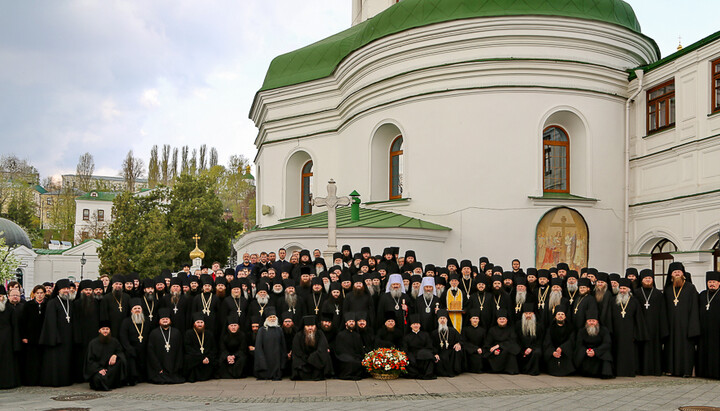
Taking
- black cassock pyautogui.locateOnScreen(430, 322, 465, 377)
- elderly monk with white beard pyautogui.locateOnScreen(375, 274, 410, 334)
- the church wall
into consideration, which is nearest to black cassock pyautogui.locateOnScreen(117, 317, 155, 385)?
elderly monk with white beard pyautogui.locateOnScreen(375, 274, 410, 334)

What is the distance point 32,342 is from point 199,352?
7.80 ft

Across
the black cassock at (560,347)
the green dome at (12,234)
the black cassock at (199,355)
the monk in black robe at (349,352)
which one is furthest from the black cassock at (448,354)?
the green dome at (12,234)

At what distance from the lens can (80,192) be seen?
269ft

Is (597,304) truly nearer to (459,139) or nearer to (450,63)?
(459,139)

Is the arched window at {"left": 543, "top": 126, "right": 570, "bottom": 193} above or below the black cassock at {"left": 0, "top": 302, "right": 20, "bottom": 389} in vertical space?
above

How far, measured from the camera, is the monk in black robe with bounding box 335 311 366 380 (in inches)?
404

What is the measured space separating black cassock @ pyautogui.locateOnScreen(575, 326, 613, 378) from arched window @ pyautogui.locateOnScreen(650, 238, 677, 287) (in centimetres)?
670

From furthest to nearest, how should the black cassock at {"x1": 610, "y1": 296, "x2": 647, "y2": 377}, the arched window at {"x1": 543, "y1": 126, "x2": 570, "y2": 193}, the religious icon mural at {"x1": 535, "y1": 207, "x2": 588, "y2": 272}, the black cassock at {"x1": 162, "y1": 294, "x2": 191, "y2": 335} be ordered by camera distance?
the arched window at {"x1": 543, "y1": 126, "x2": 570, "y2": 193} → the religious icon mural at {"x1": 535, "y1": 207, "x2": 588, "y2": 272} → the black cassock at {"x1": 162, "y1": 294, "x2": 191, "y2": 335} → the black cassock at {"x1": 610, "y1": 296, "x2": 647, "y2": 377}

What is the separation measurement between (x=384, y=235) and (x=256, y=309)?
604cm

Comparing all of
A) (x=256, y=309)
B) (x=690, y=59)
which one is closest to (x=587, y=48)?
(x=690, y=59)

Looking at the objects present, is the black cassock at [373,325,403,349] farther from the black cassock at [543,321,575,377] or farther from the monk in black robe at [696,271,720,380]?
the monk in black robe at [696,271,720,380]

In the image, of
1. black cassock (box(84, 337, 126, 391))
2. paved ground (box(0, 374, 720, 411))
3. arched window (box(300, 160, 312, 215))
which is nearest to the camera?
paved ground (box(0, 374, 720, 411))

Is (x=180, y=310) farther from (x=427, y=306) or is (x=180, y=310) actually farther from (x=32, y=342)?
(x=427, y=306)

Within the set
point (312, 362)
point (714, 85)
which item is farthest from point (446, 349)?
point (714, 85)
